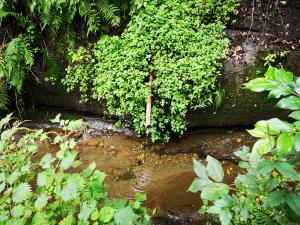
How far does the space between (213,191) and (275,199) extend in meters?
0.32

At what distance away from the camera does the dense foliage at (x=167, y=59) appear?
17.3 feet

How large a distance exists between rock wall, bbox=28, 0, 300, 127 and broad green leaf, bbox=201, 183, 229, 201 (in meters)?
4.16

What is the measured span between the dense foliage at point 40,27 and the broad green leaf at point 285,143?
489 cm

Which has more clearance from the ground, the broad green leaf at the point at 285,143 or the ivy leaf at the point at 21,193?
the broad green leaf at the point at 285,143

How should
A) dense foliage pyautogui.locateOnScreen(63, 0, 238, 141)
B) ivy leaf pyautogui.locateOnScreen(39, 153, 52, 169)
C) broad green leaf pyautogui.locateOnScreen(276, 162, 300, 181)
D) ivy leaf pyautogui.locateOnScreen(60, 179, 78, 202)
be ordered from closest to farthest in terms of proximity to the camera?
broad green leaf pyautogui.locateOnScreen(276, 162, 300, 181) < ivy leaf pyautogui.locateOnScreen(60, 179, 78, 202) < ivy leaf pyautogui.locateOnScreen(39, 153, 52, 169) < dense foliage pyautogui.locateOnScreen(63, 0, 238, 141)

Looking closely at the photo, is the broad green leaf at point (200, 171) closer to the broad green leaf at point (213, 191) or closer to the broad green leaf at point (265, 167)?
the broad green leaf at point (213, 191)

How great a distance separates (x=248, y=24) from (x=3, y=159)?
15.3ft

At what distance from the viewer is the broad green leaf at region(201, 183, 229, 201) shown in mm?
1558

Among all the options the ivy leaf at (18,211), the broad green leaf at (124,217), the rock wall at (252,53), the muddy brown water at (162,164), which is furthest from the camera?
the rock wall at (252,53)

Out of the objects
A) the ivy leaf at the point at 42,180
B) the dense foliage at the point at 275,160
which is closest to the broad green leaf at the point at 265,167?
the dense foliage at the point at 275,160

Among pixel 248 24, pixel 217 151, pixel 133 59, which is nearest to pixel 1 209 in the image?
pixel 133 59

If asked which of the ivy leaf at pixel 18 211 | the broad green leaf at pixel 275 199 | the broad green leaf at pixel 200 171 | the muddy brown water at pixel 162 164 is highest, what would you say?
the broad green leaf at pixel 275 199

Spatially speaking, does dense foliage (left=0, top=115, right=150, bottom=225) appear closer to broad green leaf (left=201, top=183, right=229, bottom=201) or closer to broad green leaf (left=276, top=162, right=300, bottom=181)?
broad green leaf (left=201, top=183, right=229, bottom=201)

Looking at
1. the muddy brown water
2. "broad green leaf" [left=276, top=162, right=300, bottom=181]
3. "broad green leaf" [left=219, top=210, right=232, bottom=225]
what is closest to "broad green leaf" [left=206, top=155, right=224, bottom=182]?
"broad green leaf" [left=219, top=210, right=232, bottom=225]
